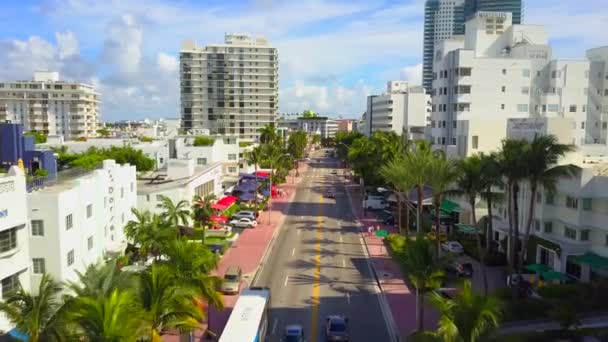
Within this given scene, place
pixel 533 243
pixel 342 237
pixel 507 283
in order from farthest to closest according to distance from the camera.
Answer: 1. pixel 342 237
2. pixel 533 243
3. pixel 507 283

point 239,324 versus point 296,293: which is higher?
point 239,324

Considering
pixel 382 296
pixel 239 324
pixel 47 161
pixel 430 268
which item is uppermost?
pixel 47 161

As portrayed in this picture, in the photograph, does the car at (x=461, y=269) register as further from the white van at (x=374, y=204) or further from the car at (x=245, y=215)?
the white van at (x=374, y=204)

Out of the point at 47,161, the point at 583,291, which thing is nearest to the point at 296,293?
the point at 583,291

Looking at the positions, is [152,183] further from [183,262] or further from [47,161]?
[183,262]

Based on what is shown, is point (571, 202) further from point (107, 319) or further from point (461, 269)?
point (107, 319)

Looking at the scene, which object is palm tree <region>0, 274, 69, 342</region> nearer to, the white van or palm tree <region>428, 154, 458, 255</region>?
palm tree <region>428, 154, 458, 255</region>

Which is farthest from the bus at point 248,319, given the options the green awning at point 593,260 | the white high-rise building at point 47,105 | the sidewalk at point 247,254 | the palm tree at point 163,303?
the white high-rise building at point 47,105
